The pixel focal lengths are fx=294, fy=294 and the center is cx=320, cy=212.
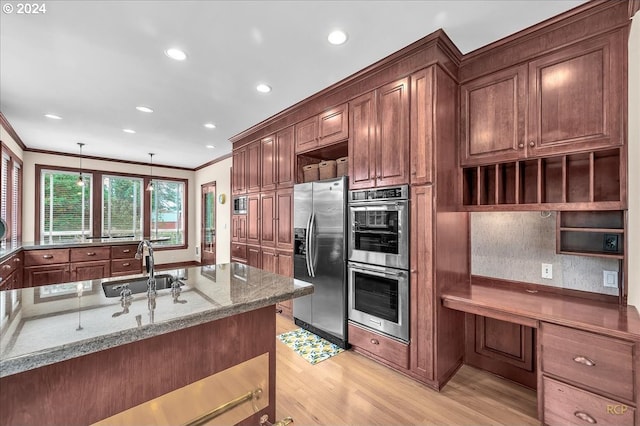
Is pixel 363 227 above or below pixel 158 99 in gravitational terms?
below

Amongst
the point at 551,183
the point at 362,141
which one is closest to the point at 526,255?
the point at 551,183

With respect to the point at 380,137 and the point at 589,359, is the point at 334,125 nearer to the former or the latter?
the point at 380,137

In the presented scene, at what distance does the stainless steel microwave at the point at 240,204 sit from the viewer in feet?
15.2

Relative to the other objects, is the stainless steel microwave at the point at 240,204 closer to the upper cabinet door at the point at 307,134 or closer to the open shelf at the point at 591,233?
the upper cabinet door at the point at 307,134

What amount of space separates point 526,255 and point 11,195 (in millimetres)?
7191

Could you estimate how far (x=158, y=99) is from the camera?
336 cm

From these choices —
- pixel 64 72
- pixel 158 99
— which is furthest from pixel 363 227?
pixel 64 72

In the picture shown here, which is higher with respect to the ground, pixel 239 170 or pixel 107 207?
pixel 239 170

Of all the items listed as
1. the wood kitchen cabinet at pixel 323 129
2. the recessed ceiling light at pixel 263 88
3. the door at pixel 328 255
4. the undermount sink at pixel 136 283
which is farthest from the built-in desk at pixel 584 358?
the recessed ceiling light at pixel 263 88

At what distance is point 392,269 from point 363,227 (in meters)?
0.48

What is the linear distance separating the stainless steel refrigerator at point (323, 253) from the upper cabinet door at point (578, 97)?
1.64 m

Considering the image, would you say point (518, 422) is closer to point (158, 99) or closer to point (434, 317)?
point (434, 317)

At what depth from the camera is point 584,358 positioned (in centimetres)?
171

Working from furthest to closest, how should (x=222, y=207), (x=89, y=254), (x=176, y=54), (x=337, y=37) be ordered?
(x=222, y=207), (x=89, y=254), (x=176, y=54), (x=337, y=37)
